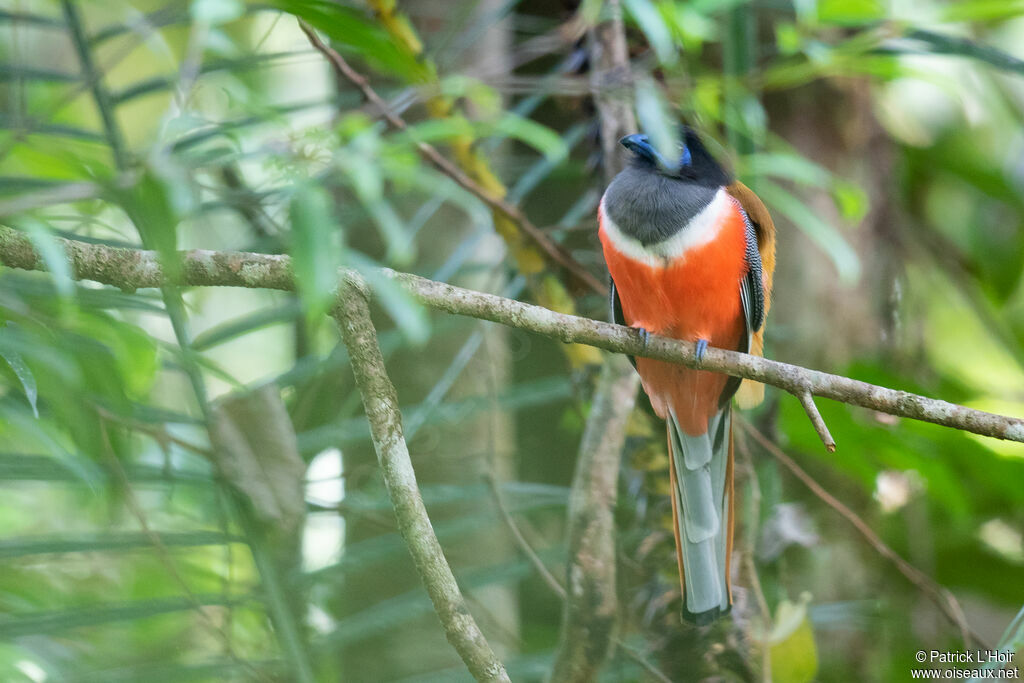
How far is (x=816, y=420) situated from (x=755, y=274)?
652 millimetres

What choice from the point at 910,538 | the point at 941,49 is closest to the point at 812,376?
the point at 941,49

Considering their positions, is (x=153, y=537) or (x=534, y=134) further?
(x=534, y=134)

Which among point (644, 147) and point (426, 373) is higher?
point (644, 147)

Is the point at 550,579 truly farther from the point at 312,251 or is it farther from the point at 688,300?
the point at 312,251

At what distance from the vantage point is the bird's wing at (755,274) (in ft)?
5.92

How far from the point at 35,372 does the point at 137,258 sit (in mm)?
248

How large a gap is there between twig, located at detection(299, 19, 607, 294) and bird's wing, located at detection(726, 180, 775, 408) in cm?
46

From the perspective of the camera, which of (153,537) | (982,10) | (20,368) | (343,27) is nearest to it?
(20,368)

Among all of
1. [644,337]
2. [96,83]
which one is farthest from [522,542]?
[96,83]

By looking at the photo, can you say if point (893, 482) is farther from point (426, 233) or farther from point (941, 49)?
point (426, 233)

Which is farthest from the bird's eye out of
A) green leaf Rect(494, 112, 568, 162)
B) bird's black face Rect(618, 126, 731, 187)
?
green leaf Rect(494, 112, 568, 162)

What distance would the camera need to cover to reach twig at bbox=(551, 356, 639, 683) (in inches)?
69.8

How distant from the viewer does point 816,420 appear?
127 cm

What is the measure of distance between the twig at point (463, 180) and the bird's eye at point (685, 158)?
0.41 metres
